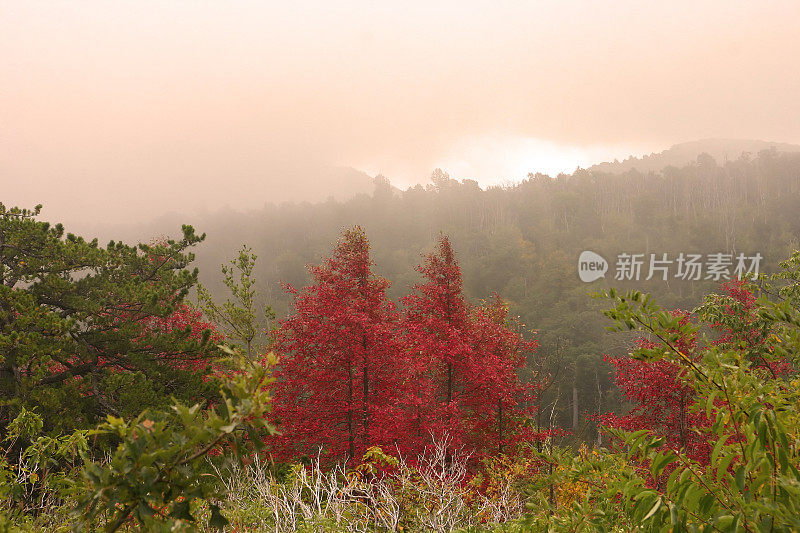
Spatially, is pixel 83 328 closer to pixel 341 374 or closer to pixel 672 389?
pixel 341 374

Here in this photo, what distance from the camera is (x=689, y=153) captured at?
480 feet

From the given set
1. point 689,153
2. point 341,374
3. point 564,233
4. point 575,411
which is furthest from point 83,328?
point 689,153

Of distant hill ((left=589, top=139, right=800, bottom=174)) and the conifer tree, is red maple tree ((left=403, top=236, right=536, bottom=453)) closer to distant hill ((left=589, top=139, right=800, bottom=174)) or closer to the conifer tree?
the conifer tree

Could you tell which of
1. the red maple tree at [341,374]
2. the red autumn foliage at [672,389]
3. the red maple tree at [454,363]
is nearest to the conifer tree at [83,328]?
the red maple tree at [341,374]

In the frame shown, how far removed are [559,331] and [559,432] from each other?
31451 mm

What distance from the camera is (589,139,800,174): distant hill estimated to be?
119062 millimetres

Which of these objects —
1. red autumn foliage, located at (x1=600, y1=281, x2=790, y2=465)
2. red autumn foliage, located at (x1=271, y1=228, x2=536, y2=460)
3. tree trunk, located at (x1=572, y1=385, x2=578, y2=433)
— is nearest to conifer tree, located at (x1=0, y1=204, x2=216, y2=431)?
red autumn foliage, located at (x1=271, y1=228, x2=536, y2=460)

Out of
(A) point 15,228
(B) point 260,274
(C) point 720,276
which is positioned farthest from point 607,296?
(B) point 260,274

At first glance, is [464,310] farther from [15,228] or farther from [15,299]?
[15,228]

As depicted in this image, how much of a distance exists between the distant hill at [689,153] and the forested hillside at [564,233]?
941 inches

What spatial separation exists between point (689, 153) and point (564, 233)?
107 metres

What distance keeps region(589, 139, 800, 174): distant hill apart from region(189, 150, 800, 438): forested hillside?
23913mm

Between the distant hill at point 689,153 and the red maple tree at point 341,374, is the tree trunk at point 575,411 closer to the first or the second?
the red maple tree at point 341,374

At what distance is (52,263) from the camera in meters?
9.37
